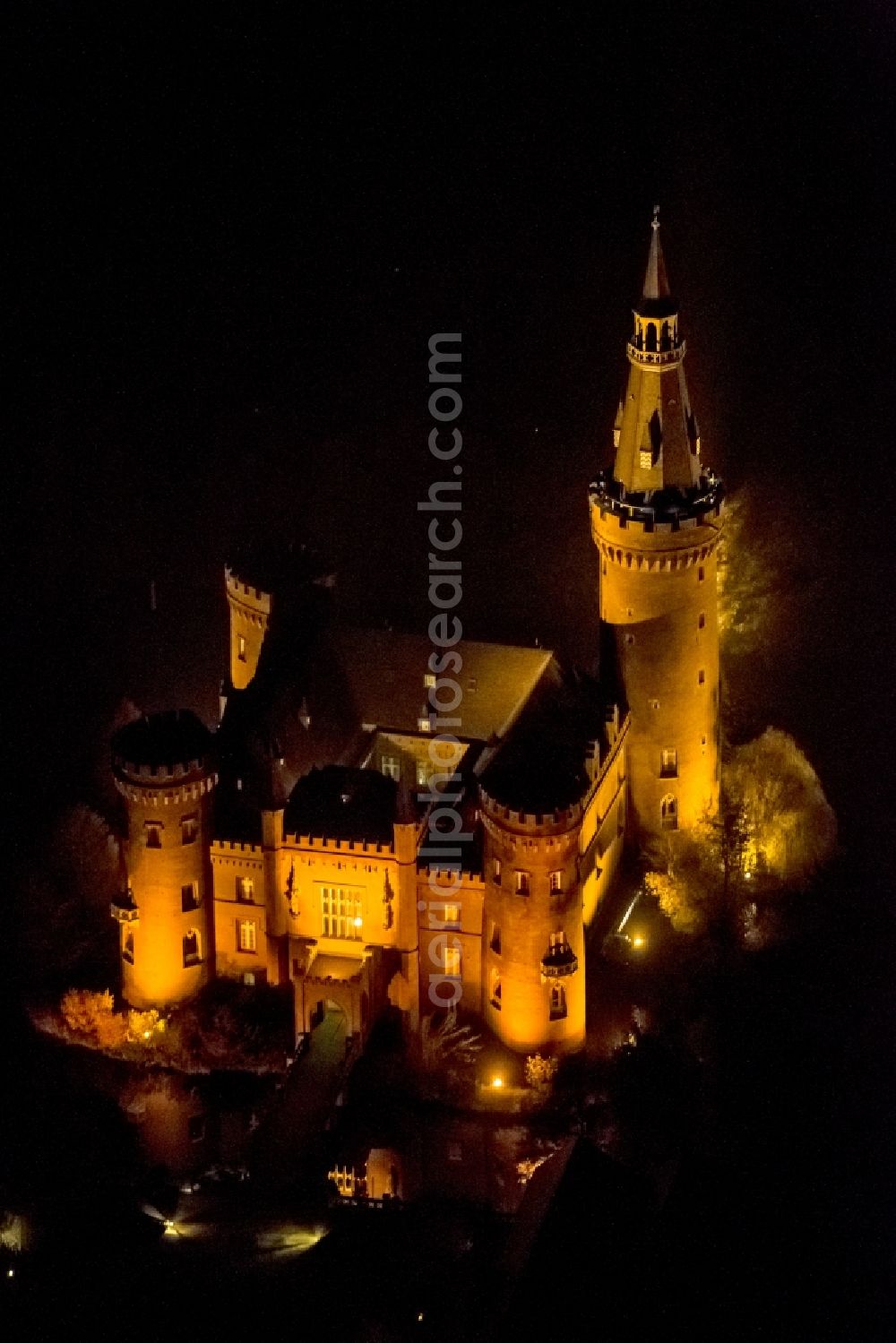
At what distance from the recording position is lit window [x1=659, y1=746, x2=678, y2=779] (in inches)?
4673

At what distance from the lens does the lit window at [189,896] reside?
111062mm

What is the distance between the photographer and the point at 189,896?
111 meters

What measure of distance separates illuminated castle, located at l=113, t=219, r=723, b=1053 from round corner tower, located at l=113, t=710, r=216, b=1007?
89 mm

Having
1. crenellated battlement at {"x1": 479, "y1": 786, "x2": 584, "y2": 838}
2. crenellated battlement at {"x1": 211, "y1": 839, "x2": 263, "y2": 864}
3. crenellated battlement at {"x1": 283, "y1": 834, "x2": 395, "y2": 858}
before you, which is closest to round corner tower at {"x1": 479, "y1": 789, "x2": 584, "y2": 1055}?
crenellated battlement at {"x1": 479, "y1": 786, "x2": 584, "y2": 838}

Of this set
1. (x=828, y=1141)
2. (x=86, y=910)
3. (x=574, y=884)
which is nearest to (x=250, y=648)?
(x=86, y=910)

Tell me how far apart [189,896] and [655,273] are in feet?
109

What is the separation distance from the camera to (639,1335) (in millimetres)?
84438

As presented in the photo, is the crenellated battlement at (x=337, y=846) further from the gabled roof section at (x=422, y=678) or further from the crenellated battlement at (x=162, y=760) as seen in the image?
the gabled roof section at (x=422, y=678)

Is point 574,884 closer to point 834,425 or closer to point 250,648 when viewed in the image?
point 250,648

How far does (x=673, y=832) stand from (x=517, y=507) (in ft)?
98.2

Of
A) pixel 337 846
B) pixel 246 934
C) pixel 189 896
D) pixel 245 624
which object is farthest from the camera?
pixel 245 624

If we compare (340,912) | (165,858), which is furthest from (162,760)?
(340,912)

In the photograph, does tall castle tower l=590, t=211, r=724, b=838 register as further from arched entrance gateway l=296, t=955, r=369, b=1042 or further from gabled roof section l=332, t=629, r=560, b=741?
arched entrance gateway l=296, t=955, r=369, b=1042

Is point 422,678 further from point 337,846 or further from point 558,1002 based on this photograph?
point 558,1002
